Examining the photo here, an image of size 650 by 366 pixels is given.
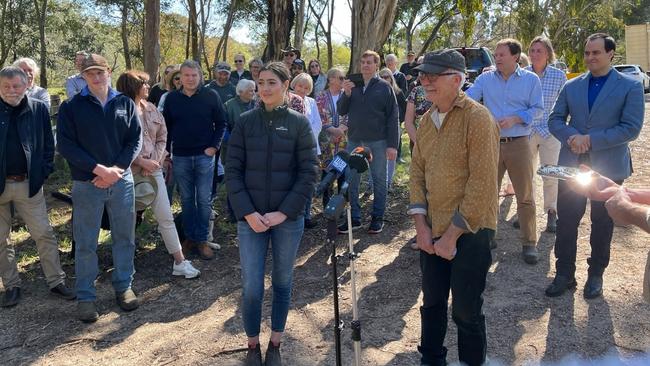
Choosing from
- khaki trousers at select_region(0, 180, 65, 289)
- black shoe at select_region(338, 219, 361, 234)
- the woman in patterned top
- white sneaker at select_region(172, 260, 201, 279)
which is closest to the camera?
khaki trousers at select_region(0, 180, 65, 289)

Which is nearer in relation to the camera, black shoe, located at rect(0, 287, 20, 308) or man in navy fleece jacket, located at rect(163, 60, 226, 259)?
black shoe, located at rect(0, 287, 20, 308)

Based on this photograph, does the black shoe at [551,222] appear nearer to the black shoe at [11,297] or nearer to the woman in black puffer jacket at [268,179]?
the woman in black puffer jacket at [268,179]

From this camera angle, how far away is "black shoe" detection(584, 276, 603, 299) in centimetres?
440

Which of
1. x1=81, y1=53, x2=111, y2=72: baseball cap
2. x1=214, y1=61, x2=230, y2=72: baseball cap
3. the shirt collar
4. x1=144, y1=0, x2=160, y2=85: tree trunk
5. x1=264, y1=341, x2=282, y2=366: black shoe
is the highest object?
x1=144, y1=0, x2=160, y2=85: tree trunk

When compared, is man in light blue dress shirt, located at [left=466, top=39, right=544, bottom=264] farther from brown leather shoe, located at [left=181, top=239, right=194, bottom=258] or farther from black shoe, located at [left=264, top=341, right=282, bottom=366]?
brown leather shoe, located at [left=181, top=239, right=194, bottom=258]

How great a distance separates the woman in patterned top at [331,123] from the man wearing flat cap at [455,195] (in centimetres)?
355

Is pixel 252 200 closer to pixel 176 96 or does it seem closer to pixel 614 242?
pixel 176 96

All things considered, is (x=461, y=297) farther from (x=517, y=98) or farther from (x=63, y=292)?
(x=63, y=292)

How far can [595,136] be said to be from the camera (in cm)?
424

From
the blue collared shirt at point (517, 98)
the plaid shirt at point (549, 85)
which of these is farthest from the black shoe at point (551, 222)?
the blue collared shirt at point (517, 98)

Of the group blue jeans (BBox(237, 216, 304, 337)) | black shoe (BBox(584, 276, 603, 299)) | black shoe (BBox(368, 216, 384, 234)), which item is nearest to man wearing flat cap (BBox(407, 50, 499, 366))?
blue jeans (BBox(237, 216, 304, 337))

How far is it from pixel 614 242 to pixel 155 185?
464 cm

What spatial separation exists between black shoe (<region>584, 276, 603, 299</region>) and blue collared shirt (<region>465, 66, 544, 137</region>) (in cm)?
142

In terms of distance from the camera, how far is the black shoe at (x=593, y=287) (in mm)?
4402
